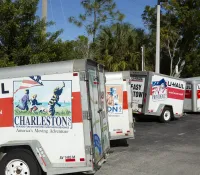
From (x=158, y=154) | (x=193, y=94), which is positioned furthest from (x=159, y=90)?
(x=158, y=154)

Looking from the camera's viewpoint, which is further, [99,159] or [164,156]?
[164,156]

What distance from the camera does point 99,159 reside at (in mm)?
6727

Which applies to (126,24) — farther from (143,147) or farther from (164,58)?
(143,147)

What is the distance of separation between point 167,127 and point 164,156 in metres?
6.10

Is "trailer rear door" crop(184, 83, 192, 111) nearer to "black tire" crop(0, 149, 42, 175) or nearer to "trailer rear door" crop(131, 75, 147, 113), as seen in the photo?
"trailer rear door" crop(131, 75, 147, 113)

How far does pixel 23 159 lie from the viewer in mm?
6238

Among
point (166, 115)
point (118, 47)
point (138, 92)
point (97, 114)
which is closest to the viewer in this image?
point (97, 114)

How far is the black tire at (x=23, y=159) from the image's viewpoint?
20.4ft

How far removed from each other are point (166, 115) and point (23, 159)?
11.9 m

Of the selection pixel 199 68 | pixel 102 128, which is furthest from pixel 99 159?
pixel 199 68

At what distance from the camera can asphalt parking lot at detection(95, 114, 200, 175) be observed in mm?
7774

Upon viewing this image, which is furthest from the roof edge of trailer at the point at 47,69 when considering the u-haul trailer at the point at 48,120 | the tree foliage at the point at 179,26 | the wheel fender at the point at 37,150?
the tree foliage at the point at 179,26

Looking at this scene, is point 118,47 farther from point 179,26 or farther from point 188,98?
point 188,98

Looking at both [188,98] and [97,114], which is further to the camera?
[188,98]
